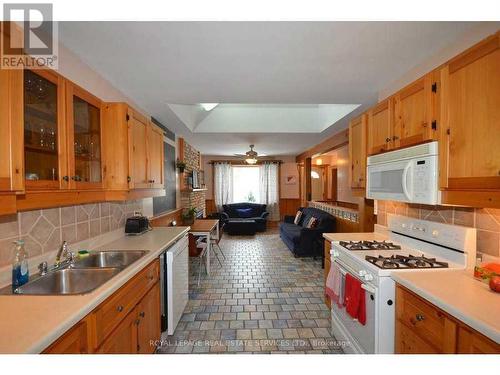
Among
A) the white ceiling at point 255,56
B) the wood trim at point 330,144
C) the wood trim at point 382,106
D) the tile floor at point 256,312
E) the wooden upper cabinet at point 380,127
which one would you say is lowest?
the tile floor at point 256,312

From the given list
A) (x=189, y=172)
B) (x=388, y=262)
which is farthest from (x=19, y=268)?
(x=189, y=172)

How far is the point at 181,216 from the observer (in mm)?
4426

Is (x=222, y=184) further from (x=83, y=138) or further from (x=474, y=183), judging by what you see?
(x=474, y=183)

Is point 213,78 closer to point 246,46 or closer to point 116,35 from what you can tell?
point 246,46

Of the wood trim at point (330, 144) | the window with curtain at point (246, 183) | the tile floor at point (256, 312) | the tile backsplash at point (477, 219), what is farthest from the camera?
the window with curtain at point (246, 183)

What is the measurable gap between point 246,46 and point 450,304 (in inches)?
75.0

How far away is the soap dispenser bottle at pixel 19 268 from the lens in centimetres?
127

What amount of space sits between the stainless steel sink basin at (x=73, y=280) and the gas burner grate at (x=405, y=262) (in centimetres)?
176

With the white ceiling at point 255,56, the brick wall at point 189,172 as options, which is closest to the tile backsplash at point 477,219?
the white ceiling at point 255,56

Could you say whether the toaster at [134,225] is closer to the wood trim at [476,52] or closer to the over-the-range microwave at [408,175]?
the over-the-range microwave at [408,175]

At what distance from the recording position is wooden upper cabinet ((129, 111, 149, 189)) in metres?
2.00

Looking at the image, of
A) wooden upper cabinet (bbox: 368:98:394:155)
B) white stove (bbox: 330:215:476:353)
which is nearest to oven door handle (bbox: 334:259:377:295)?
white stove (bbox: 330:215:476:353)

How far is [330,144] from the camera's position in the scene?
503cm
